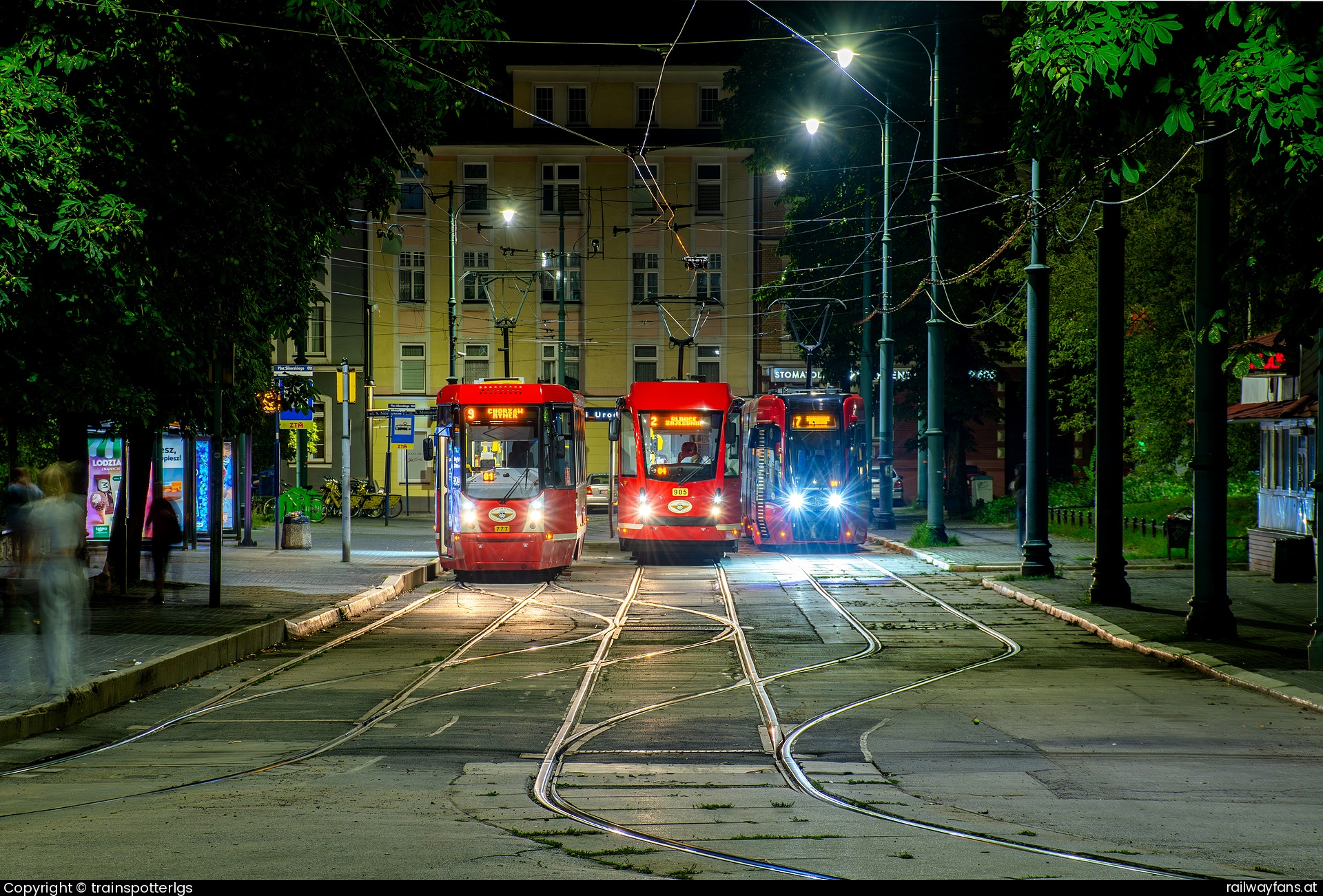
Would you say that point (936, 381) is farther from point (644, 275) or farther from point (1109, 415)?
point (644, 275)

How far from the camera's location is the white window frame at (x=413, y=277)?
203ft

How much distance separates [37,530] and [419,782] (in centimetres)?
463

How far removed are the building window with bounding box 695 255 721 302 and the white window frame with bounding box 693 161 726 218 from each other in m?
1.96

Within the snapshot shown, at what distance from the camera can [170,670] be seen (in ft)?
40.3

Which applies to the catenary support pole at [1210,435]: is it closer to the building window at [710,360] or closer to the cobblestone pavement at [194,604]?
the cobblestone pavement at [194,604]

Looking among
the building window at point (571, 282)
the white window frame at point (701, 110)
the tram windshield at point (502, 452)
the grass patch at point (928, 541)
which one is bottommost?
the grass patch at point (928, 541)

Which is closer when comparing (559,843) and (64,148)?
(559,843)

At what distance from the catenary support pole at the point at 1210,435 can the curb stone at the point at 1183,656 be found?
2.67ft

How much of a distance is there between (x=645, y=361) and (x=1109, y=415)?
144 ft

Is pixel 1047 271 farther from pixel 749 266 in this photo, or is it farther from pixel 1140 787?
pixel 749 266

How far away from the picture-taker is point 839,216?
44.1 m

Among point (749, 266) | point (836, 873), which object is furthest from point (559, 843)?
point (749, 266)

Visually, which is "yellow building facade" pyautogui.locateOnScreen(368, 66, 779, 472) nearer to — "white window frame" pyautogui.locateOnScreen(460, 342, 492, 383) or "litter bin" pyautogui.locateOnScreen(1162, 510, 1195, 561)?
"white window frame" pyautogui.locateOnScreen(460, 342, 492, 383)

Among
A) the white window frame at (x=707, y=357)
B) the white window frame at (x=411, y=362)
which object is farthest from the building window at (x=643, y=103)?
the white window frame at (x=411, y=362)
